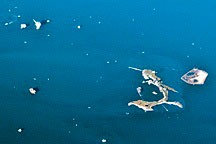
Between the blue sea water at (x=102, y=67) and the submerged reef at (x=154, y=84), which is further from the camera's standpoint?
the submerged reef at (x=154, y=84)

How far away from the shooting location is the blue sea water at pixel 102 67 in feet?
19.2

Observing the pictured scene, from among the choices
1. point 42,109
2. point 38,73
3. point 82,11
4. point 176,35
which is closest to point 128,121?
point 42,109

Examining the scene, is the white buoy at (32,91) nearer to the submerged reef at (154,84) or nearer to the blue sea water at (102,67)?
the blue sea water at (102,67)

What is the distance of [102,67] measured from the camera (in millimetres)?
6770

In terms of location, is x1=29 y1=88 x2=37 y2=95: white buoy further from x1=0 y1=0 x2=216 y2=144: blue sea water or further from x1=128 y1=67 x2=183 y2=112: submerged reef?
x1=128 y1=67 x2=183 y2=112: submerged reef

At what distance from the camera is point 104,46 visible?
7.19 m

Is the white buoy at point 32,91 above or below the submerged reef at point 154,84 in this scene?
below

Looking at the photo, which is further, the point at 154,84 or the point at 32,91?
the point at 154,84

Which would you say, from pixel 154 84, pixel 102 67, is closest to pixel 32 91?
pixel 102 67

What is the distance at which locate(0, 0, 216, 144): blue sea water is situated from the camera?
19.2 feet

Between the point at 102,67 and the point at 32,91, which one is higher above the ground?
the point at 102,67

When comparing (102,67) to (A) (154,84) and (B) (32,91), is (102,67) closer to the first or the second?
(A) (154,84)

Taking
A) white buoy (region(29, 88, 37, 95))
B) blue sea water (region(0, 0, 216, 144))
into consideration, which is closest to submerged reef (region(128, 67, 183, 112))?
blue sea water (region(0, 0, 216, 144))

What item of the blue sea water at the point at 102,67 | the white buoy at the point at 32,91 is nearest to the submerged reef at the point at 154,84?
the blue sea water at the point at 102,67
